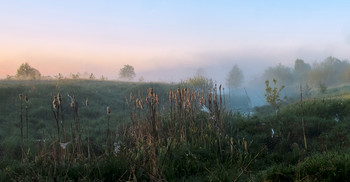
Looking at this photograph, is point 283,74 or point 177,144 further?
point 283,74

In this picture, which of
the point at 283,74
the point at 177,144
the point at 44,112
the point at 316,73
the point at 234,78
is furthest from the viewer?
the point at 234,78

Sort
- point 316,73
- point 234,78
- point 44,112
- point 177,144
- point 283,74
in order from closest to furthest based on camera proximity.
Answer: point 177,144 → point 44,112 → point 316,73 → point 283,74 → point 234,78

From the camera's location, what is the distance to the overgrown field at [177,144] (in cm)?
329

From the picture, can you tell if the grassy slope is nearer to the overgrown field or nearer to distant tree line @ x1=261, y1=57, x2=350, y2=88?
the overgrown field

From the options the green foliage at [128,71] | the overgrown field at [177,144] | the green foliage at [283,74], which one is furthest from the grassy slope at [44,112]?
the green foliage at [283,74]

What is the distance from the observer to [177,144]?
4.99 metres

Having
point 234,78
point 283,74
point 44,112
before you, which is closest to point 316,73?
point 283,74

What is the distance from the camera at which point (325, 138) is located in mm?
6281

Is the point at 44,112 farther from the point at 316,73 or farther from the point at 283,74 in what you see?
the point at 283,74

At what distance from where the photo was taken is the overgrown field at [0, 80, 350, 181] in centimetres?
329

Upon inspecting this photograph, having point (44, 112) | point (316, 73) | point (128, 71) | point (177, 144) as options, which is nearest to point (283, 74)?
point (316, 73)

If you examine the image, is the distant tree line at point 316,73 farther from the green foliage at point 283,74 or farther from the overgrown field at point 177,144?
the overgrown field at point 177,144

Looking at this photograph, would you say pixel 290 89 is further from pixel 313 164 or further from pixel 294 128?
pixel 313 164

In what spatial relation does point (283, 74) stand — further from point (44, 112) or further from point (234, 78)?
point (44, 112)
